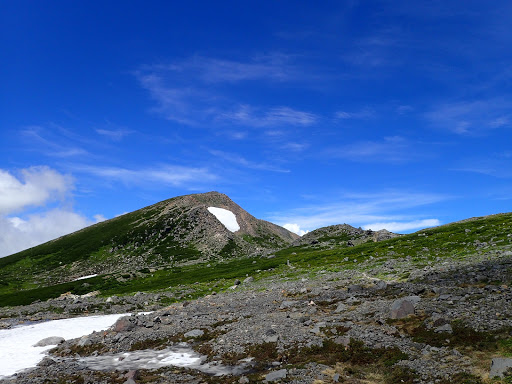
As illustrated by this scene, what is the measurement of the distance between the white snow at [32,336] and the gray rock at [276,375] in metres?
22.8

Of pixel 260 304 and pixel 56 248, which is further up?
pixel 56 248

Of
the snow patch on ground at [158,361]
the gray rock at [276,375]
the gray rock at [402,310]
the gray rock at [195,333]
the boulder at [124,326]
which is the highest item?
the gray rock at [402,310]

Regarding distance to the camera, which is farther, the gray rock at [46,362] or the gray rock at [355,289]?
the gray rock at [355,289]

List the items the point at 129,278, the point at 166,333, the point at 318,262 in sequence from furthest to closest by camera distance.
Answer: the point at 129,278, the point at 318,262, the point at 166,333

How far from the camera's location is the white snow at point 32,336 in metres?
32.1

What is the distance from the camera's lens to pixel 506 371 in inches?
663

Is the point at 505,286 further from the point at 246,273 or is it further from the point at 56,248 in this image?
the point at 56,248

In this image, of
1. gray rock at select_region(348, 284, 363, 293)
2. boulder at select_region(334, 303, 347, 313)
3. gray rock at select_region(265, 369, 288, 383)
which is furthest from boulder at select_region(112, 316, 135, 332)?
gray rock at select_region(348, 284, 363, 293)

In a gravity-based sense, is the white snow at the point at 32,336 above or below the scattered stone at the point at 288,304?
below

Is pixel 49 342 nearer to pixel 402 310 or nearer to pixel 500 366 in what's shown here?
pixel 402 310

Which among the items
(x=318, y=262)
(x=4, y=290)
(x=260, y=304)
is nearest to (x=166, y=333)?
(x=260, y=304)

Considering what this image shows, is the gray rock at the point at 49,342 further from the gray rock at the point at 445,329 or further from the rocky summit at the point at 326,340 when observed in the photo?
the gray rock at the point at 445,329

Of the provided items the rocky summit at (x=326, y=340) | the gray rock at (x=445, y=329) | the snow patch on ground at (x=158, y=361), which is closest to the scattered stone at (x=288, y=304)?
the rocky summit at (x=326, y=340)

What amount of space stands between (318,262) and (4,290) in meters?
129
